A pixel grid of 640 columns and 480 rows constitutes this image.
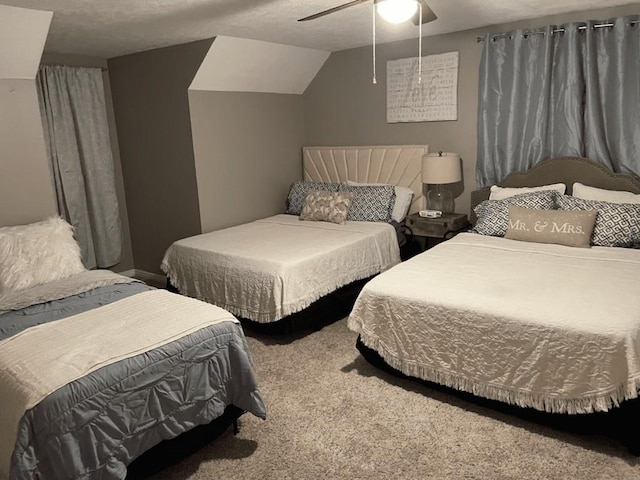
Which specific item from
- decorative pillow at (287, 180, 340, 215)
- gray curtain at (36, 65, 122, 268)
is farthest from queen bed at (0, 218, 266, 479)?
decorative pillow at (287, 180, 340, 215)

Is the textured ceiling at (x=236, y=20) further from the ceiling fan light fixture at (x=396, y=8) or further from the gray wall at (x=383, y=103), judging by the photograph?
the ceiling fan light fixture at (x=396, y=8)

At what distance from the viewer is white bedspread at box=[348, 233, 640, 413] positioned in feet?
6.93

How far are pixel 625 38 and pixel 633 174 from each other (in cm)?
93

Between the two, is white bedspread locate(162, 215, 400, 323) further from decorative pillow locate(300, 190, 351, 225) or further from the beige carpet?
the beige carpet

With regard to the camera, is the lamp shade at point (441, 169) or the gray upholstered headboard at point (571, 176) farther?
the lamp shade at point (441, 169)

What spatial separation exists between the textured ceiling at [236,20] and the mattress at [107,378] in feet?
5.56

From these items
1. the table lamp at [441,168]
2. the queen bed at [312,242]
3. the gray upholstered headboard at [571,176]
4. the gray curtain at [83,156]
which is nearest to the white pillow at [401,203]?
the queen bed at [312,242]

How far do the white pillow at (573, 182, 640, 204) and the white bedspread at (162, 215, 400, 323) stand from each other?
56.0 inches

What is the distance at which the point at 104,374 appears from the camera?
184cm

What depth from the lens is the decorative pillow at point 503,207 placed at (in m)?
3.49

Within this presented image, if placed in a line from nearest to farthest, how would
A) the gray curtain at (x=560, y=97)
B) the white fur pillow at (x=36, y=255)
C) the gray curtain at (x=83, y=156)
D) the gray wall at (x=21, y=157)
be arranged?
the white fur pillow at (x=36, y=255)
the gray wall at (x=21, y=157)
the gray curtain at (x=560, y=97)
the gray curtain at (x=83, y=156)

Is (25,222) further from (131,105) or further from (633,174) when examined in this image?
(633,174)

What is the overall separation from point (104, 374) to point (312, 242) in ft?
6.75

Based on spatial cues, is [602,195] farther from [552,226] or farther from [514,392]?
[514,392]
